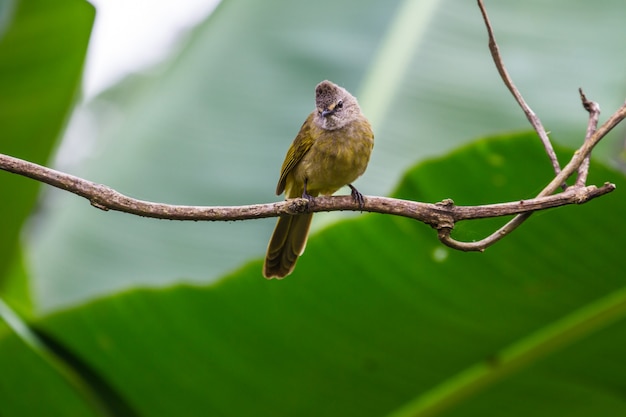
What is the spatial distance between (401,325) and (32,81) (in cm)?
253

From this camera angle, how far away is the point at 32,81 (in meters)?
4.48

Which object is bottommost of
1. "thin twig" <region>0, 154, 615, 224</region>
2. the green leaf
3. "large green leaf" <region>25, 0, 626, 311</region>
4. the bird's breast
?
the green leaf

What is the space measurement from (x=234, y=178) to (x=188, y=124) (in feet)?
1.94

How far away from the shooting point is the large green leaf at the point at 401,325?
3.06 meters

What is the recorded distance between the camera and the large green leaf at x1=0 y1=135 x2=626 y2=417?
3057mm

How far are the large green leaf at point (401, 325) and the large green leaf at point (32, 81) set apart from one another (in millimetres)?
1211

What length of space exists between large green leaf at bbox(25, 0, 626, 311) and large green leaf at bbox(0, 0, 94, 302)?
63 centimetres

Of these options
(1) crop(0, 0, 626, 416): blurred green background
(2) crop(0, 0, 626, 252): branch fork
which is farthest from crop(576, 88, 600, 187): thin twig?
(1) crop(0, 0, 626, 416): blurred green background

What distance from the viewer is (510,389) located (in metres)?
→ 3.46

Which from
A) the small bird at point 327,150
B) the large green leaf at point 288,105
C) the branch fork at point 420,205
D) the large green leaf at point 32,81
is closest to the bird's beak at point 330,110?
the small bird at point 327,150

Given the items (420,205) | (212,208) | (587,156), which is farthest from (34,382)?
(587,156)

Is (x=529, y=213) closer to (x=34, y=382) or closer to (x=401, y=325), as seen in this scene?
(x=401, y=325)

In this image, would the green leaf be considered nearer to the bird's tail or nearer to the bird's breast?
the bird's tail

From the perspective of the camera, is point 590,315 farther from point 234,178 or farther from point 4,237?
point 4,237
